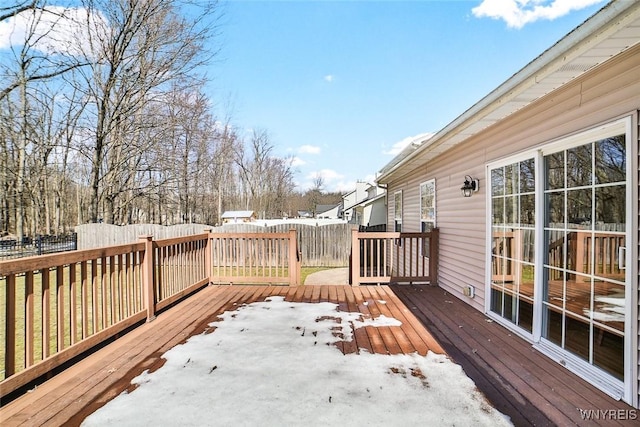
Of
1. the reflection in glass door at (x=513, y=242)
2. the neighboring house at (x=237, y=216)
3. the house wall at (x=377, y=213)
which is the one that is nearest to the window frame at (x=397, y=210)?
the house wall at (x=377, y=213)

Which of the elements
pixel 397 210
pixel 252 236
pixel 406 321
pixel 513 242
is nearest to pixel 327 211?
pixel 397 210

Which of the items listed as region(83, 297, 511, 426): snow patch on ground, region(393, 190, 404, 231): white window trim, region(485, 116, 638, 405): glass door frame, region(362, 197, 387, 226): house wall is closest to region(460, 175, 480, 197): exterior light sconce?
region(485, 116, 638, 405): glass door frame

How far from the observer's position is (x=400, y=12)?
24.1 feet

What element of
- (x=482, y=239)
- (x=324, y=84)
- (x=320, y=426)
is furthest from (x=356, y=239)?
(x=324, y=84)

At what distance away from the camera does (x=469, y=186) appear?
174 inches

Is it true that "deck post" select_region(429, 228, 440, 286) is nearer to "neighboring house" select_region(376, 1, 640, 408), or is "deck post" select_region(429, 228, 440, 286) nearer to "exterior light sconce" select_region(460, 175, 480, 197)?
"exterior light sconce" select_region(460, 175, 480, 197)

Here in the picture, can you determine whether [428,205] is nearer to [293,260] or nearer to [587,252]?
[293,260]

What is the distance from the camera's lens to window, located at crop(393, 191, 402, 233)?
8696 millimetres

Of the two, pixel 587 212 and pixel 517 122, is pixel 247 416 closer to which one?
pixel 587 212

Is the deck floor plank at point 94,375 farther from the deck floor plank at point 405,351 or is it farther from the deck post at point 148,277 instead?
the deck post at point 148,277

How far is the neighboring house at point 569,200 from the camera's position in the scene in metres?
2.03

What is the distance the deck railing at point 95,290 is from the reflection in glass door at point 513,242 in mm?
3145

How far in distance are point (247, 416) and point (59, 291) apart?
182 cm

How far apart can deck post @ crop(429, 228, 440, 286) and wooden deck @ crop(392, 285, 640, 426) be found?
176cm
